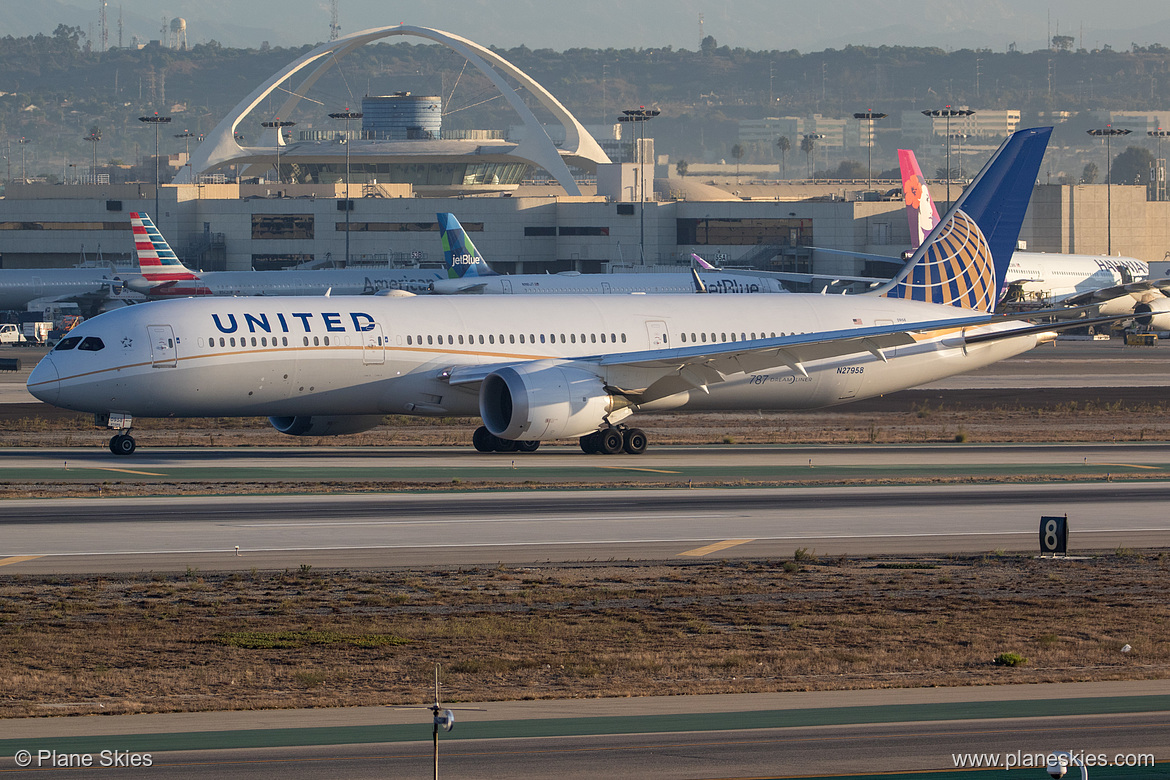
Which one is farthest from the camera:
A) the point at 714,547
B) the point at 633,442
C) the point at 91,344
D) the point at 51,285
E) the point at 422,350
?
the point at 51,285

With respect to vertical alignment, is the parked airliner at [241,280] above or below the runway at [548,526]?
above

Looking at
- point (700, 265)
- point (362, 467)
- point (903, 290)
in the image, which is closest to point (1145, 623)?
point (362, 467)

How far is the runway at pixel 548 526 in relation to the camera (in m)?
29.1

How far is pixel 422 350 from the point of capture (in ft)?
148

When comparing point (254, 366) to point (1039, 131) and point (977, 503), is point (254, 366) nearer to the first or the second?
point (977, 503)

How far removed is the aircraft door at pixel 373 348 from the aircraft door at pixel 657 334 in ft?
28.0

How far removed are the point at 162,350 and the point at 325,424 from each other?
6833 millimetres

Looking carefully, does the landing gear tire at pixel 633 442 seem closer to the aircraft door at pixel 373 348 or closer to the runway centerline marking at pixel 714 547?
the aircraft door at pixel 373 348

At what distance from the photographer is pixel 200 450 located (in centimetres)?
4794

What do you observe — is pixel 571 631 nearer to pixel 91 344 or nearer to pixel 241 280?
pixel 91 344

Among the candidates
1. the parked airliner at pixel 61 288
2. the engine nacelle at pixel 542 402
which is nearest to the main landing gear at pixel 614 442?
the engine nacelle at pixel 542 402

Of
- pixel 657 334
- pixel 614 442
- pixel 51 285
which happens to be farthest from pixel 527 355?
pixel 51 285

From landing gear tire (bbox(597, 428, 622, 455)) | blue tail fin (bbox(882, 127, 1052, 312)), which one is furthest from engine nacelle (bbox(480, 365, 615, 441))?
blue tail fin (bbox(882, 127, 1052, 312))

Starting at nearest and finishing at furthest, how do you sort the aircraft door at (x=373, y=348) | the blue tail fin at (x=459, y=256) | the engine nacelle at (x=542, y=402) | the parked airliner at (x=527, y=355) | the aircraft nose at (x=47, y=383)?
the aircraft nose at (x=47, y=383)
the parked airliner at (x=527, y=355)
the engine nacelle at (x=542, y=402)
the aircraft door at (x=373, y=348)
the blue tail fin at (x=459, y=256)
